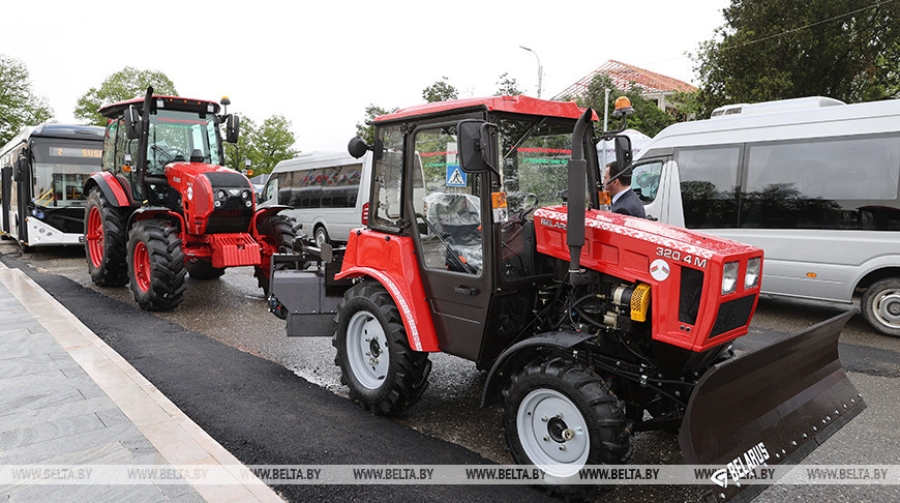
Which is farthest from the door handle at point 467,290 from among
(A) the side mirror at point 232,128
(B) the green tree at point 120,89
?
(B) the green tree at point 120,89

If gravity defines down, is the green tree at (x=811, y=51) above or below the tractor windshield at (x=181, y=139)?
above

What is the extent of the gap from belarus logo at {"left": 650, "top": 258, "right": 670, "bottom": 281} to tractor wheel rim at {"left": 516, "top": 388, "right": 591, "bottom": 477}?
800 mm

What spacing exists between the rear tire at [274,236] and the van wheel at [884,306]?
297 inches

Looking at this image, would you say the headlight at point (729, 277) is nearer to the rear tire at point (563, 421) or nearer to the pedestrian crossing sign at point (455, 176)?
the rear tire at point (563, 421)

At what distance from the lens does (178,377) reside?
5000 millimetres

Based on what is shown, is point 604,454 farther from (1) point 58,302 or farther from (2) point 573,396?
(1) point 58,302

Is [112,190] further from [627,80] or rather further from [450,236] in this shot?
[627,80]

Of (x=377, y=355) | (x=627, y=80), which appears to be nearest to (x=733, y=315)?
(x=377, y=355)

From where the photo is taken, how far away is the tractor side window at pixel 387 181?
419cm

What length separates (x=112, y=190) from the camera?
8641 millimetres

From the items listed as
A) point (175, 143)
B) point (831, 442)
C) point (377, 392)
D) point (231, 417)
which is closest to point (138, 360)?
point (231, 417)

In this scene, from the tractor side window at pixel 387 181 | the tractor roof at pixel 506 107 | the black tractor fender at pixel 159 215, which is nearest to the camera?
the tractor roof at pixel 506 107

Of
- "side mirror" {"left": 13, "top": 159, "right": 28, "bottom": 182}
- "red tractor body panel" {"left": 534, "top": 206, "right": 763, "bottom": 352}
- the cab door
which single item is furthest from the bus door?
"red tractor body panel" {"left": 534, "top": 206, "right": 763, "bottom": 352}

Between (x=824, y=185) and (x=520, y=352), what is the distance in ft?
19.9
